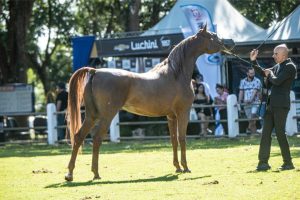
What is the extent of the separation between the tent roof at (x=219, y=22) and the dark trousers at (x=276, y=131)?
12240 millimetres

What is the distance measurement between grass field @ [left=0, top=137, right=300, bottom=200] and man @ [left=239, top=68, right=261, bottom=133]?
350cm

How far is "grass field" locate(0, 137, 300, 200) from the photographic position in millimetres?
10055

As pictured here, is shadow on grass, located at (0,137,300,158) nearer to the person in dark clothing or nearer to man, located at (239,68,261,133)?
man, located at (239,68,261,133)

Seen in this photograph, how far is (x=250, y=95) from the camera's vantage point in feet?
73.6

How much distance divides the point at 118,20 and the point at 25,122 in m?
18.3

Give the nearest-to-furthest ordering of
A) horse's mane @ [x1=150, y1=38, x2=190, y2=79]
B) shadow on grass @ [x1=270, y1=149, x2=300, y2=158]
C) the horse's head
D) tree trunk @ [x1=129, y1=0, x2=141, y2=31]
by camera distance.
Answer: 1. horse's mane @ [x1=150, y1=38, x2=190, y2=79]
2. the horse's head
3. shadow on grass @ [x1=270, y1=149, x2=300, y2=158]
4. tree trunk @ [x1=129, y1=0, x2=141, y2=31]

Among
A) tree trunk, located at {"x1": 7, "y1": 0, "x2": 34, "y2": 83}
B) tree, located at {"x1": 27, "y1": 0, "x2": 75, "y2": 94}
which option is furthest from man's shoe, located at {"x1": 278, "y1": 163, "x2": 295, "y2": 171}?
tree, located at {"x1": 27, "y1": 0, "x2": 75, "y2": 94}

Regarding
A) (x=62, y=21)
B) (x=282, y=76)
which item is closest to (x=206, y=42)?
(x=282, y=76)

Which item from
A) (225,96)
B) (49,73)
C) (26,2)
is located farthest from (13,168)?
(49,73)

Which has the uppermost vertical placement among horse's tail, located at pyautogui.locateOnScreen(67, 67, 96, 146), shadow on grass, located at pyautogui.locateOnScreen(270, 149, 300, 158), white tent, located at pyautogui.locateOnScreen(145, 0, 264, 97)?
white tent, located at pyautogui.locateOnScreen(145, 0, 264, 97)

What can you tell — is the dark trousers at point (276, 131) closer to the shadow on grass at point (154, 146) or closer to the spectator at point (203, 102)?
the shadow on grass at point (154, 146)

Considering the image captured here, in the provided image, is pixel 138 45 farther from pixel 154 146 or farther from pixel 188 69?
pixel 188 69

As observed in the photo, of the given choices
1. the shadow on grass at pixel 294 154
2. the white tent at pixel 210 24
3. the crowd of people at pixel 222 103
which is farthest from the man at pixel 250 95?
the shadow on grass at pixel 294 154

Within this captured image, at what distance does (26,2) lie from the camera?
31547 millimetres
